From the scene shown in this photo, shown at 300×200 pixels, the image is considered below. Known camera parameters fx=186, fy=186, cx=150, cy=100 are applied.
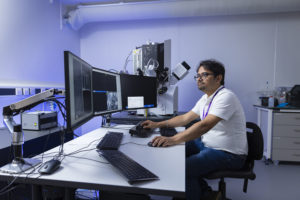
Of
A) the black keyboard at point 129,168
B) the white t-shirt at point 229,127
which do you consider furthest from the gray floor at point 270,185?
the black keyboard at point 129,168

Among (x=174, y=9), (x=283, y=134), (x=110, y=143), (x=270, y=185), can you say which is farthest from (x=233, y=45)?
(x=110, y=143)

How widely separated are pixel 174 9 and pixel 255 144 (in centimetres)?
223

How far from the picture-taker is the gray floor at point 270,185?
1.80m

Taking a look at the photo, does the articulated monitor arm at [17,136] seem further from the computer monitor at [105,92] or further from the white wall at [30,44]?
the white wall at [30,44]

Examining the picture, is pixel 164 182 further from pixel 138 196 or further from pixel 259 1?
pixel 259 1

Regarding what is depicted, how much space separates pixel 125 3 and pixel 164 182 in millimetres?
2808

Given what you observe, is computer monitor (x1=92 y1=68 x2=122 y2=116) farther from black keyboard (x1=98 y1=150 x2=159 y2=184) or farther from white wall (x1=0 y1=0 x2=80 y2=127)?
white wall (x1=0 y1=0 x2=80 y2=127)

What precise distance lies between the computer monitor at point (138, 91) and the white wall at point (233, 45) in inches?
55.8

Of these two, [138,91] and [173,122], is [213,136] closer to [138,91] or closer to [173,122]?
[173,122]

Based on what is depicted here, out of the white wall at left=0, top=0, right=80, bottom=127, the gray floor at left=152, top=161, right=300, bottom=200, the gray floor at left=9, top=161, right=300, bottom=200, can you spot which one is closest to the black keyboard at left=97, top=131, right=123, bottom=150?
the gray floor at left=9, top=161, right=300, bottom=200

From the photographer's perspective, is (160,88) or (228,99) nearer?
(228,99)

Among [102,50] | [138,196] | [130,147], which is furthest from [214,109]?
[102,50]

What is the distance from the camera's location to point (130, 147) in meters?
1.08

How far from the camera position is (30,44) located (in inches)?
90.2
